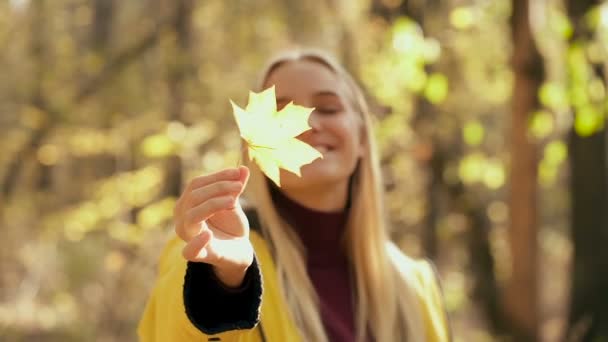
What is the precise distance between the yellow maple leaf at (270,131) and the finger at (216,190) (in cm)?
8

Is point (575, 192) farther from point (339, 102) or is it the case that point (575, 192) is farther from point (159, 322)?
point (159, 322)

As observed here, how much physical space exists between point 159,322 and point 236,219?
0.37 m

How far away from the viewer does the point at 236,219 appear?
1398mm

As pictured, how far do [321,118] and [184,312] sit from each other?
622 mm

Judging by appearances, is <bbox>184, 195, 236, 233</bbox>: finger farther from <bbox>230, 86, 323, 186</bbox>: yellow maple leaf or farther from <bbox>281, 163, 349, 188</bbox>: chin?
<bbox>281, 163, 349, 188</bbox>: chin

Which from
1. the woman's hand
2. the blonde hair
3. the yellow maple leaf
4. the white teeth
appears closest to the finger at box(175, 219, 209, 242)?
the woman's hand

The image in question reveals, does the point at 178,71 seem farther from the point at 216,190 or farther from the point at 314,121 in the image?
the point at 216,190

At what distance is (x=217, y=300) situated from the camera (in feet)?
4.84

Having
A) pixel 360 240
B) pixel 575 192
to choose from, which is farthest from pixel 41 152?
pixel 360 240

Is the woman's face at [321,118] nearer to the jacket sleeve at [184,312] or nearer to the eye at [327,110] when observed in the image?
the eye at [327,110]

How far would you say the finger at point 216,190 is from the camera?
4.29ft

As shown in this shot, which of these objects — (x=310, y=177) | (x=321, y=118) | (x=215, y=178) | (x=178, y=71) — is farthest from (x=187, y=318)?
(x=178, y=71)

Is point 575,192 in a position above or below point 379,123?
below

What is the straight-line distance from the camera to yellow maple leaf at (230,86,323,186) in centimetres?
137
